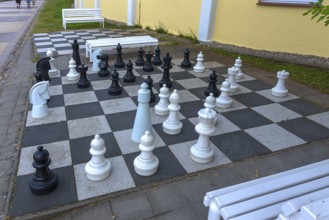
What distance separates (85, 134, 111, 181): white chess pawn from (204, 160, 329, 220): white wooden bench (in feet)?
2.92

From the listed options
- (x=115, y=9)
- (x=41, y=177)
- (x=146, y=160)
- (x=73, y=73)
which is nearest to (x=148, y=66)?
(x=73, y=73)

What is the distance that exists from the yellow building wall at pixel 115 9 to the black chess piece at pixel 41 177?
27.4 ft

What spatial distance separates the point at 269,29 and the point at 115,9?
6.43 m

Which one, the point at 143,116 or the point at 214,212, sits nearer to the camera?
the point at 214,212

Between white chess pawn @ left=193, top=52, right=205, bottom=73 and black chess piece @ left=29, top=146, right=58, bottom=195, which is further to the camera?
white chess pawn @ left=193, top=52, right=205, bottom=73

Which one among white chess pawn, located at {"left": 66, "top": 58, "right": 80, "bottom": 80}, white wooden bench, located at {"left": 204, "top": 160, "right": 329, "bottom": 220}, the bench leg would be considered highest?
white wooden bench, located at {"left": 204, "top": 160, "right": 329, "bottom": 220}

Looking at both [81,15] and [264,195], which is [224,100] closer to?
[264,195]

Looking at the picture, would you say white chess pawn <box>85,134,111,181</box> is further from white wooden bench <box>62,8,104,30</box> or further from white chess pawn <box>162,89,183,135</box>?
white wooden bench <box>62,8,104,30</box>

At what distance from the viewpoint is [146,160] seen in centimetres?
205

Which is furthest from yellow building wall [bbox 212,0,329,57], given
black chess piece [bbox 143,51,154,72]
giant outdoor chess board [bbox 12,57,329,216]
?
black chess piece [bbox 143,51,154,72]

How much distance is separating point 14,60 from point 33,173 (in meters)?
3.98

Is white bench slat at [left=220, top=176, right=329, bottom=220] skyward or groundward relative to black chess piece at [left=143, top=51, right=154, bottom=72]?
skyward

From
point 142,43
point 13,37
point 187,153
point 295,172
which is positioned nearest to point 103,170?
point 187,153

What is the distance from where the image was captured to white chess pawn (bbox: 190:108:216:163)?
213 centimetres
